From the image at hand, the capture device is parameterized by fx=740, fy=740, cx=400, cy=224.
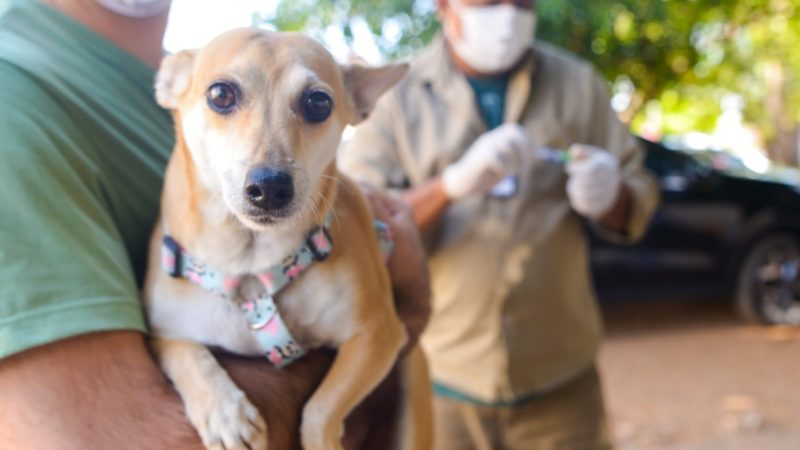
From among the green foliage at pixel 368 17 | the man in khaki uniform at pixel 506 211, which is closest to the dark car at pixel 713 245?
the green foliage at pixel 368 17

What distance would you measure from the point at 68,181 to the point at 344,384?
578mm

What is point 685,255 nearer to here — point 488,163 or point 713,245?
point 713,245

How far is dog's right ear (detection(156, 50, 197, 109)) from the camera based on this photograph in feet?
4.64

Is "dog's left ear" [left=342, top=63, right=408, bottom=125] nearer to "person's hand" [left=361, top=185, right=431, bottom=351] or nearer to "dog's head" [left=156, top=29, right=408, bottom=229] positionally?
"dog's head" [left=156, top=29, right=408, bottom=229]

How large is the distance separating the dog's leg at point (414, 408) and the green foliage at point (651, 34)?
3592 millimetres

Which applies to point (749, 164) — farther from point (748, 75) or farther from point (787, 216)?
point (748, 75)

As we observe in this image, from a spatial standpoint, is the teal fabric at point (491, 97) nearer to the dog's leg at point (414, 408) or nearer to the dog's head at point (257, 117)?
the dog's leg at point (414, 408)

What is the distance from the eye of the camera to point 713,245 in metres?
6.28

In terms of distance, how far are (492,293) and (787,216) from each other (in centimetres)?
511

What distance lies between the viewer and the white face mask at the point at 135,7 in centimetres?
155

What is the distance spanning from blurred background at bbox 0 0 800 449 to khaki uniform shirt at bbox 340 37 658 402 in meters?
2.25

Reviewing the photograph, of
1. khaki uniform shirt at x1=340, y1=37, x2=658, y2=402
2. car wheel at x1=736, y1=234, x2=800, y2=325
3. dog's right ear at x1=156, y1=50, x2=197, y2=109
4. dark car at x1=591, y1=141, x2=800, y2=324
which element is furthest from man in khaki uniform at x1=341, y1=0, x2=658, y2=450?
car wheel at x1=736, y1=234, x2=800, y2=325

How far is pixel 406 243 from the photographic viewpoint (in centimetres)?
179

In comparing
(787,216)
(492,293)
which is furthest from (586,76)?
(787,216)
